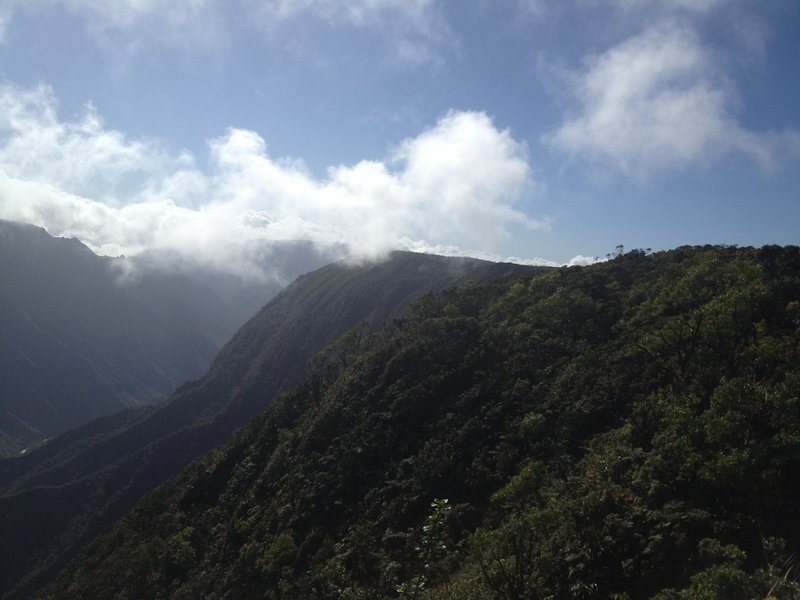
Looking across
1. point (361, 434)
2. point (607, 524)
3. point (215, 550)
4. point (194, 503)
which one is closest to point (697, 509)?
point (607, 524)

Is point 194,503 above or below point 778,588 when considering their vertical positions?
below

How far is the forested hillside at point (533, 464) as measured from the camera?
28.1m

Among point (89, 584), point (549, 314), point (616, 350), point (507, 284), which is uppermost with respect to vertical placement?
point (507, 284)

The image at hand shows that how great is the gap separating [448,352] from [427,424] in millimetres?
17789

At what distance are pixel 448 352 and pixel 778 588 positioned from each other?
64566 millimetres

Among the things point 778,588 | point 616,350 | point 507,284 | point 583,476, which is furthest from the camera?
point 507,284

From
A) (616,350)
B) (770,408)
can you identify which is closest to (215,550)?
(616,350)

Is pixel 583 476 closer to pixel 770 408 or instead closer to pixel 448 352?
pixel 770 408

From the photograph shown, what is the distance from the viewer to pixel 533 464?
45562 mm

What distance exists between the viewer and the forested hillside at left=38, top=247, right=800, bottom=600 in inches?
1105

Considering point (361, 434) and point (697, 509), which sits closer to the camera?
point (697, 509)

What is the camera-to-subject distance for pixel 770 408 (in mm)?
33500

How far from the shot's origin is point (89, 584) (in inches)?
3093

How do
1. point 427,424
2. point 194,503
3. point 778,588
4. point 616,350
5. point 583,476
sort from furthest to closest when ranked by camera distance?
point 194,503
point 427,424
point 616,350
point 583,476
point 778,588
